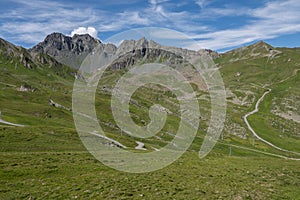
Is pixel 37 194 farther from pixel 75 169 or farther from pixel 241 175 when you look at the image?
pixel 241 175

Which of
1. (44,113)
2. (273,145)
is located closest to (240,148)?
(273,145)

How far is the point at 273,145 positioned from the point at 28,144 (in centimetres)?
16538

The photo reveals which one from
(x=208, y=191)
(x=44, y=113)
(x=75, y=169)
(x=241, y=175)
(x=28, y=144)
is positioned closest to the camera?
(x=208, y=191)

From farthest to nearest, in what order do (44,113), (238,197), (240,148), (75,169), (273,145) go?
(273,145) → (240,148) → (44,113) → (75,169) → (238,197)

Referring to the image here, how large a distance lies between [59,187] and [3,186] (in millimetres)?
5930

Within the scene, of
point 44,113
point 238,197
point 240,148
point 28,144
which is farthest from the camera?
point 240,148

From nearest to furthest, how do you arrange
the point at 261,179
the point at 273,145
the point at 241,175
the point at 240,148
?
the point at 261,179 < the point at 241,175 < the point at 240,148 < the point at 273,145

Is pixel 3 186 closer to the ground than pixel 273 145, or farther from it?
farther from it

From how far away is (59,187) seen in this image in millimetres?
26188

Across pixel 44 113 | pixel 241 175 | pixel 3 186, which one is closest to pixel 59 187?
pixel 3 186

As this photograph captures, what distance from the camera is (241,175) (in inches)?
1288

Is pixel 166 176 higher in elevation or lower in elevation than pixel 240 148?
higher

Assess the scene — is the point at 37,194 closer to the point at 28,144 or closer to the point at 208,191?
the point at 208,191

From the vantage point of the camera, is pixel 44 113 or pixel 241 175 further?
pixel 44 113
